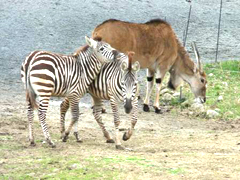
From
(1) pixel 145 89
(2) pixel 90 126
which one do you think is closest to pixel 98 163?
(2) pixel 90 126

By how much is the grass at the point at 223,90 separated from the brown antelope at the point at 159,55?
0.37 meters

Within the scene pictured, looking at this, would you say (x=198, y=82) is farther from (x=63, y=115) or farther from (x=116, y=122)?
(x=116, y=122)

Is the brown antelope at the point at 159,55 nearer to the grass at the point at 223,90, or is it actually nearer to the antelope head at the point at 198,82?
the antelope head at the point at 198,82

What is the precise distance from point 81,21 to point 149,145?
1050cm

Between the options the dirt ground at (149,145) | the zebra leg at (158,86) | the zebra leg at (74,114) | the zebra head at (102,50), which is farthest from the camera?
the zebra leg at (158,86)

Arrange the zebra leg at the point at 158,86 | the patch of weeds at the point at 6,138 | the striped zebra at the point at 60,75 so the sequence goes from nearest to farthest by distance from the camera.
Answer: the striped zebra at the point at 60,75
the patch of weeds at the point at 6,138
the zebra leg at the point at 158,86

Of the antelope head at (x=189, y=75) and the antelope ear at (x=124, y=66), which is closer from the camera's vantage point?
the antelope ear at (x=124, y=66)

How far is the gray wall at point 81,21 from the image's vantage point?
61.3 feet

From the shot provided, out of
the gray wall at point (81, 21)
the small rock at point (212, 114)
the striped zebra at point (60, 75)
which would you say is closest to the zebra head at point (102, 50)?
the striped zebra at point (60, 75)

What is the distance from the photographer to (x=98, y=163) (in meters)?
8.80

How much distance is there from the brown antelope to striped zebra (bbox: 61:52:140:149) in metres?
3.14

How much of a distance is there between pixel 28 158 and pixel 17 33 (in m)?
10.3

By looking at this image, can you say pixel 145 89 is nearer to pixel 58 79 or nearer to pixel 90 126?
pixel 90 126

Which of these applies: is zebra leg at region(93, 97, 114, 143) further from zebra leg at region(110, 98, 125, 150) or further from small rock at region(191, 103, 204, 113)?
small rock at region(191, 103, 204, 113)
